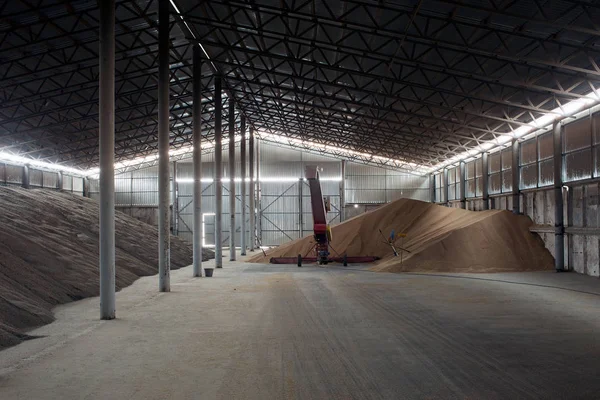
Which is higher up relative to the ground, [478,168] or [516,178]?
[478,168]

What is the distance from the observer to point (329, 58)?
2369 centimetres

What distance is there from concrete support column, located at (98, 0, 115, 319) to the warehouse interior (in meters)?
0.05

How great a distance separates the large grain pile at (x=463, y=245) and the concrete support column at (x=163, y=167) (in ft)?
39.3

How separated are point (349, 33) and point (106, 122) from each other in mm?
11115

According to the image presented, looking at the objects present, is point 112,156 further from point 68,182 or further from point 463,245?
point 68,182

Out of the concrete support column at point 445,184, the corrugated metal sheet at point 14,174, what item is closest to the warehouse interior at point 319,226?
the corrugated metal sheet at point 14,174

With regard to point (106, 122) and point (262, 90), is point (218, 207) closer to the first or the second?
point (262, 90)

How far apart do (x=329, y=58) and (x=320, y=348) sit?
17.2m

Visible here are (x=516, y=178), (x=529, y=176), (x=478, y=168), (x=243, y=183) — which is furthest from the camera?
(x=243, y=183)

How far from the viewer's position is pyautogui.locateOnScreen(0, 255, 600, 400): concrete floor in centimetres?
706

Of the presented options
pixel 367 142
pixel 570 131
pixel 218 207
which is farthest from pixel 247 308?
pixel 367 142

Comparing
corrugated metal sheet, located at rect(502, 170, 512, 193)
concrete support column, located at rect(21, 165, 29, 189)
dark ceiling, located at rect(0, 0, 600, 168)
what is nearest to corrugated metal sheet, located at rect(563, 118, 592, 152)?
dark ceiling, located at rect(0, 0, 600, 168)

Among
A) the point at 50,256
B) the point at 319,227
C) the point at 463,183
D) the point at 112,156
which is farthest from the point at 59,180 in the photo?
the point at 112,156

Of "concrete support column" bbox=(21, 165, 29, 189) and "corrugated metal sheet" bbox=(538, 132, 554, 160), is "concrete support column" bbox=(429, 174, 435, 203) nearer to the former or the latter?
"corrugated metal sheet" bbox=(538, 132, 554, 160)
